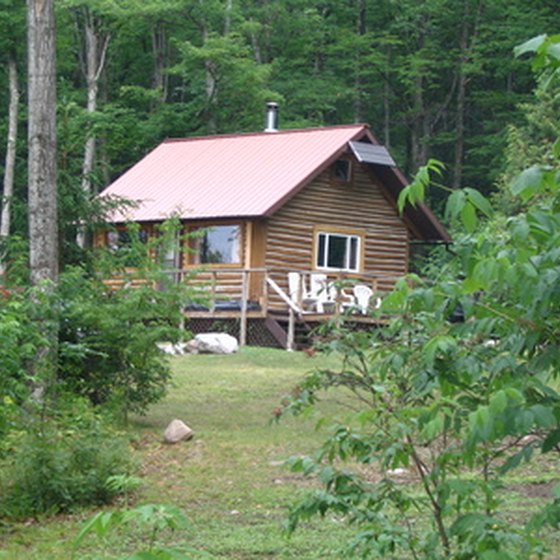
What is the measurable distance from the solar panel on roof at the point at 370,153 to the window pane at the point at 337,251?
210cm

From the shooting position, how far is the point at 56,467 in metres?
9.56

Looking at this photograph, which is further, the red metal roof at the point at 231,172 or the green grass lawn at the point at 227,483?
the red metal roof at the point at 231,172

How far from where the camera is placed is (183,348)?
21516 mm

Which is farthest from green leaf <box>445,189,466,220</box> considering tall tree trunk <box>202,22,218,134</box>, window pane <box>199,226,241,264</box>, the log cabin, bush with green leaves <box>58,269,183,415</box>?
tall tree trunk <box>202,22,218,134</box>

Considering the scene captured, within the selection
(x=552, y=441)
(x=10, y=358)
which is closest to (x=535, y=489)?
(x=10, y=358)

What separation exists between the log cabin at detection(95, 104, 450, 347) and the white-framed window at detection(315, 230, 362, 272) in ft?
0.09

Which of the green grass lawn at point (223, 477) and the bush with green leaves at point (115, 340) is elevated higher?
the bush with green leaves at point (115, 340)

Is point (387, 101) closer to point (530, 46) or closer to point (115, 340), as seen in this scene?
point (115, 340)

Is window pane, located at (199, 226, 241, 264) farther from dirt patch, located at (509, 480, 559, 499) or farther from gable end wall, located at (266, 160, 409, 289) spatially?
dirt patch, located at (509, 480, 559, 499)

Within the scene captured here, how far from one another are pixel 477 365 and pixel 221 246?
24.3 meters

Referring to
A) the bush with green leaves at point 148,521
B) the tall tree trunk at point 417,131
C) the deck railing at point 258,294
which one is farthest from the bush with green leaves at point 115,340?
the tall tree trunk at point 417,131

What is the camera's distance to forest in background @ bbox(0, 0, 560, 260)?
39.9 meters

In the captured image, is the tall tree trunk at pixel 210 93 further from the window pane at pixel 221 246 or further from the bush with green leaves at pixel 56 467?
the bush with green leaves at pixel 56 467

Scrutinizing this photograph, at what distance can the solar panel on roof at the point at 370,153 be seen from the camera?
2791 cm
